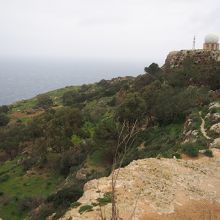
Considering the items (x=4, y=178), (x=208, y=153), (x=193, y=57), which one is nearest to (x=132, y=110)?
(x=4, y=178)

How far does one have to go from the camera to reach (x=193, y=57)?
55.4m

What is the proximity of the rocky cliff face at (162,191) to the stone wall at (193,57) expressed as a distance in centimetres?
3196

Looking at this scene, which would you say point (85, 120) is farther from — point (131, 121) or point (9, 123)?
point (9, 123)

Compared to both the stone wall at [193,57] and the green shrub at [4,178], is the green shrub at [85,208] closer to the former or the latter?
the green shrub at [4,178]

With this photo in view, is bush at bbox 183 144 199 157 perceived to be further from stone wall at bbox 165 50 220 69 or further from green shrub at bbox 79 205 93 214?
stone wall at bbox 165 50 220 69

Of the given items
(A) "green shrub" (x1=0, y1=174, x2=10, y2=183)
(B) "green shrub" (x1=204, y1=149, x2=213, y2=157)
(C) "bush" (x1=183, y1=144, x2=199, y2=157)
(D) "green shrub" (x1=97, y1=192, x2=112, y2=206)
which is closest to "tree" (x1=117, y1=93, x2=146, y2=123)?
(A) "green shrub" (x1=0, y1=174, x2=10, y2=183)

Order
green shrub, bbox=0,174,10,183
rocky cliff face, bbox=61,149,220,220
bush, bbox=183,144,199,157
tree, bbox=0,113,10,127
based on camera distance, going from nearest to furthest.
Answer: rocky cliff face, bbox=61,149,220,220
bush, bbox=183,144,199,157
green shrub, bbox=0,174,10,183
tree, bbox=0,113,10,127

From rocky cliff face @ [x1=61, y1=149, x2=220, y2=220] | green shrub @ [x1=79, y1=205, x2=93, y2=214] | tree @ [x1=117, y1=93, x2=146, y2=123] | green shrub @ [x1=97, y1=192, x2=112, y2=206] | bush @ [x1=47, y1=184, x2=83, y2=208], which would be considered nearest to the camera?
green shrub @ [x1=79, y1=205, x2=93, y2=214]

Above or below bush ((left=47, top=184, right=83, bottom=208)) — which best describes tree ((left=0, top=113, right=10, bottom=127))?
below

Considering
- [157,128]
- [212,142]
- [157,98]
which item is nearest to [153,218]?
[212,142]

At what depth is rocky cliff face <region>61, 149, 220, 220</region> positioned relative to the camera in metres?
17.1

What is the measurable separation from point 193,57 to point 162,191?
3890 centimetres

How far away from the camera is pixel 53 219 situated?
58.4ft

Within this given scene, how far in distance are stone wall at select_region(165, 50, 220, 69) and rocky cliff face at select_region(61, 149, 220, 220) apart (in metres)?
Result: 32.0
